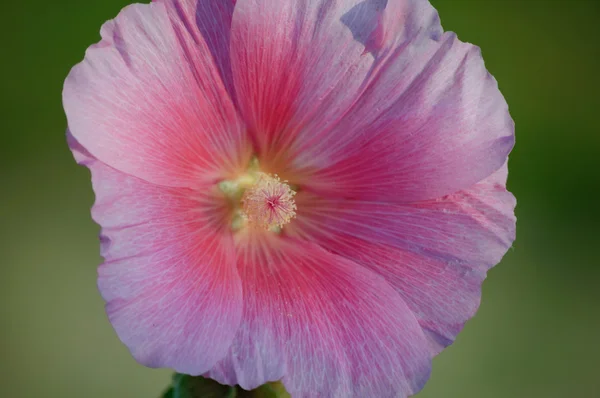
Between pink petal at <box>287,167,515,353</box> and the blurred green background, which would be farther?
the blurred green background

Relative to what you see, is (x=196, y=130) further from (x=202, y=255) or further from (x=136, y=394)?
(x=136, y=394)

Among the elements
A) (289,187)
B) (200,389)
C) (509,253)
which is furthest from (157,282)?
(509,253)

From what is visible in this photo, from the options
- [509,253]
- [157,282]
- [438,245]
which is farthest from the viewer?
[509,253]

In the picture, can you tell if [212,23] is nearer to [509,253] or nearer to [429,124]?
[429,124]

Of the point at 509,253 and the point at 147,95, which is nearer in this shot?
the point at 147,95

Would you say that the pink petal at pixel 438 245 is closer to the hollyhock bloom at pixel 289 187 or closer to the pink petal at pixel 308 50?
the hollyhock bloom at pixel 289 187

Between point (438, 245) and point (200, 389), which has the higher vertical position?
point (438, 245)

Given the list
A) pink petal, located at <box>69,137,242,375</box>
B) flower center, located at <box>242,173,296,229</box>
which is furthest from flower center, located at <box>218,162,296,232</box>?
pink petal, located at <box>69,137,242,375</box>

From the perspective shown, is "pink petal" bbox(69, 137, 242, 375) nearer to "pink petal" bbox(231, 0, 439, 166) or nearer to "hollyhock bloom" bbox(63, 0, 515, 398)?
"hollyhock bloom" bbox(63, 0, 515, 398)
